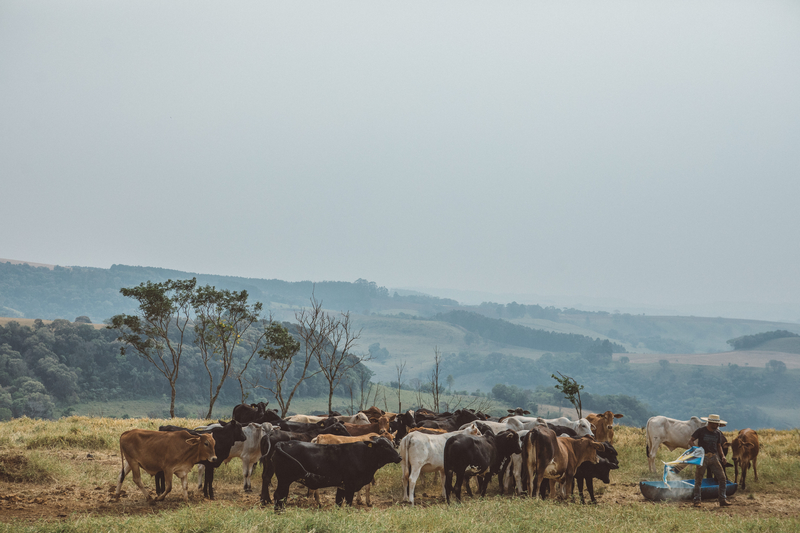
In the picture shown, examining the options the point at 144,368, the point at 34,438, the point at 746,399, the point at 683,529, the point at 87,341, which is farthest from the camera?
the point at 746,399

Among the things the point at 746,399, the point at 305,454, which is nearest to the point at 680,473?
the point at 305,454

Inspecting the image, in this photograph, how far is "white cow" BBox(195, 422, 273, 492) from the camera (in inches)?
482

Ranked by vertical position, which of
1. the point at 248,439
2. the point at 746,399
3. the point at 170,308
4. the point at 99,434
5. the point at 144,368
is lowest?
the point at 746,399

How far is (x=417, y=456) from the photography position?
1166cm

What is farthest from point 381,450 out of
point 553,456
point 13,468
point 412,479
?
point 13,468

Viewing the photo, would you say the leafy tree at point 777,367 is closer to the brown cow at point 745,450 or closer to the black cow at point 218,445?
the brown cow at point 745,450

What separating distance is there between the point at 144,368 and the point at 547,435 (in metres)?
103

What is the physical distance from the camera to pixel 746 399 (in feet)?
605

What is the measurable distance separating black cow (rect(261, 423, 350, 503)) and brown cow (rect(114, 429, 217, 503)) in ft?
3.52

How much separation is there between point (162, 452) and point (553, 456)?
7.73 meters

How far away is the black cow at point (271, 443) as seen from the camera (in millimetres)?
10633

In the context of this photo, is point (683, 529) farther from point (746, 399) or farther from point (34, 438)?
point (746, 399)

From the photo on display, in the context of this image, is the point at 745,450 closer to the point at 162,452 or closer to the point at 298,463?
the point at 298,463

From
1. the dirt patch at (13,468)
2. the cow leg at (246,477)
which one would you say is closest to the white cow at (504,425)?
the cow leg at (246,477)
